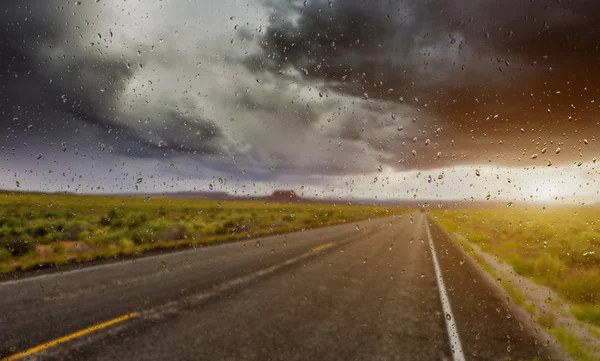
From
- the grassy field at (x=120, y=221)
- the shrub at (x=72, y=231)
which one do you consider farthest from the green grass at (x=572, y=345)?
the shrub at (x=72, y=231)

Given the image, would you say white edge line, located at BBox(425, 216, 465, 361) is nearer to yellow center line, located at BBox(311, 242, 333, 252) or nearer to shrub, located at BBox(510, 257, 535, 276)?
shrub, located at BBox(510, 257, 535, 276)

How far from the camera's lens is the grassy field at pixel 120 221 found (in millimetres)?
3809

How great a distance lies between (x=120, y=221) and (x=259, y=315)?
266 centimetres

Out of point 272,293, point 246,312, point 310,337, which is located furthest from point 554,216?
point 272,293

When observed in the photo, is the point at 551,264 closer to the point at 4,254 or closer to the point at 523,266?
the point at 523,266

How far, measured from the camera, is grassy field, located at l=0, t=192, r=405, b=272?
12.5 ft

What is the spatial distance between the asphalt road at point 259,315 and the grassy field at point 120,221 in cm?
85

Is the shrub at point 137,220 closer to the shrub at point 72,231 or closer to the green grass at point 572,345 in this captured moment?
the shrub at point 72,231

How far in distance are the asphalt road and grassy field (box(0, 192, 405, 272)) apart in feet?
2.80

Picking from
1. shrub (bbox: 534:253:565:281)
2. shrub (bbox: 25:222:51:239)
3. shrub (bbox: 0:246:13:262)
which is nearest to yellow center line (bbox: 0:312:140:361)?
shrub (bbox: 534:253:565:281)

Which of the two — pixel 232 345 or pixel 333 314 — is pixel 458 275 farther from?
pixel 232 345

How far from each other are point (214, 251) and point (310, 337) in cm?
901

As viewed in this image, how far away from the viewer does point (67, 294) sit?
725 cm

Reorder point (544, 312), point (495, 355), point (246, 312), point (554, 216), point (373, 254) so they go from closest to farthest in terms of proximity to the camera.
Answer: point (554, 216) < point (495, 355) < point (246, 312) < point (544, 312) < point (373, 254)
